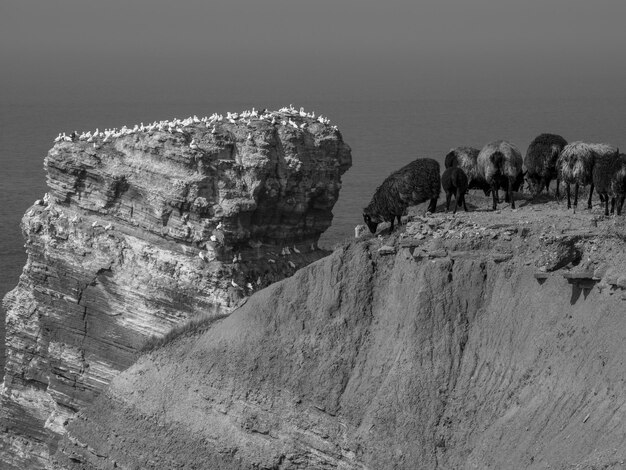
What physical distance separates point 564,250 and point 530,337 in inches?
68.8

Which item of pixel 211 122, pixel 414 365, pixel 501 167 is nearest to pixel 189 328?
pixel 414 365

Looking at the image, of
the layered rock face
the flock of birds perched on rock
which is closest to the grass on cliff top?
the layered rock face

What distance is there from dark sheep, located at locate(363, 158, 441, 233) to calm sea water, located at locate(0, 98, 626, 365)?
15964 mm

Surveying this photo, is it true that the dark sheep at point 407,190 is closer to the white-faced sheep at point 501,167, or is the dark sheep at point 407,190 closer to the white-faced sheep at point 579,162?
the white-faced sheep at point 501,167

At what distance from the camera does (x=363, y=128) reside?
322 feet

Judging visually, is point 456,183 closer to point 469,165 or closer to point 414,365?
point 469,165

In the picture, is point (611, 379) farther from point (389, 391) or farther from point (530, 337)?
point (389, 391)

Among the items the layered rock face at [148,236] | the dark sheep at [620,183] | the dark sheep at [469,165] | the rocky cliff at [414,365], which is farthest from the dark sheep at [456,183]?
the layered rock face at [148,236]

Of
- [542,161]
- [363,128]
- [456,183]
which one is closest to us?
[456,183]

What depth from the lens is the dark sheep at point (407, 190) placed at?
3334 centimetres

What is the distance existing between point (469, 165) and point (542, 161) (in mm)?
1772

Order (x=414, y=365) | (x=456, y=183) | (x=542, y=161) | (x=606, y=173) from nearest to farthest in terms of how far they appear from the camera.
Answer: (x=414, y=365) < (x=606, y=173) < (x=456, y=183) < (x=542, y=161)

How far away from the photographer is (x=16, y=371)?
39.4 metres

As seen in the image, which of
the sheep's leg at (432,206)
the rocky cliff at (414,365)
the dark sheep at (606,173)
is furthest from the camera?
the sheep's leg at (432,206)
